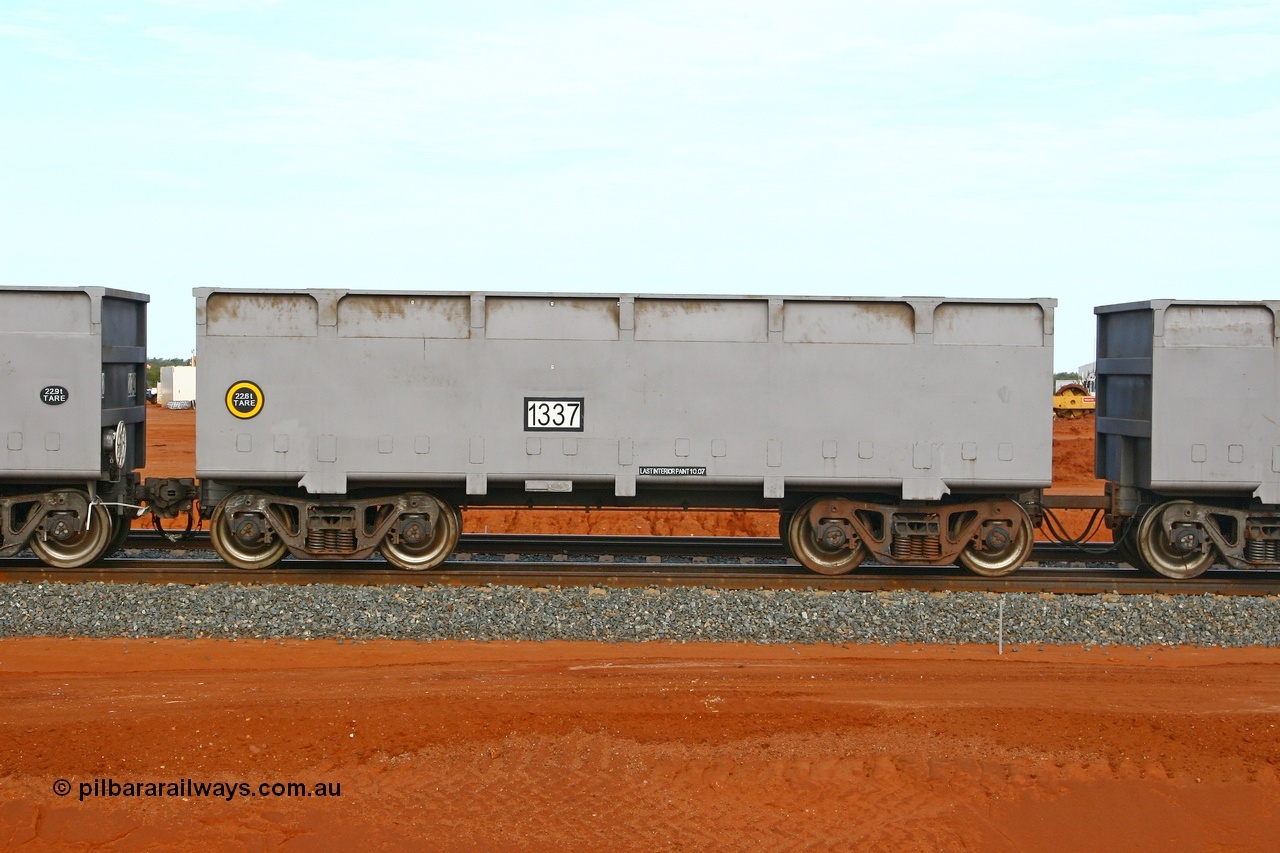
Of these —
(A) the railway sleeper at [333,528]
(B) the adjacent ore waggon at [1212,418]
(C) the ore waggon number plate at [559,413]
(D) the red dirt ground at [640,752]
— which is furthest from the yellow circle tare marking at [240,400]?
(B) the adjacent ore waggon at [1212,418]

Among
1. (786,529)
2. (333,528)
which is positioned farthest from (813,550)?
(333,528)

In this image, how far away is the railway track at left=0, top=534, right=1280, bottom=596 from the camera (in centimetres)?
1193

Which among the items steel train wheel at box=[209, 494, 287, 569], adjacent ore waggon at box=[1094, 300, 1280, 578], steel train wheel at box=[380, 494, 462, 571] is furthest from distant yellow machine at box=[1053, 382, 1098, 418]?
steel train wheel at box=[209, 494, 287, 569]

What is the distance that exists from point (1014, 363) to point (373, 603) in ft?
23.7

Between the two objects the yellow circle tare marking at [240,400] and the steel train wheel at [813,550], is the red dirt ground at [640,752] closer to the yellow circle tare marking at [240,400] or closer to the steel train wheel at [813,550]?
the steel train wheel at [813,550]

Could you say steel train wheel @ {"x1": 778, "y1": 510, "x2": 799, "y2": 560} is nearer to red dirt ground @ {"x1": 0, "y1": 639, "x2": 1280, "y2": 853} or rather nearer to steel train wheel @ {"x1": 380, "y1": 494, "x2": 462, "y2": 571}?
red dirt ground @ {"x1": 0, "y1": 639, "x2": 1280, "y2": 853}

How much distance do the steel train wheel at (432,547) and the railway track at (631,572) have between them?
16 centimetres

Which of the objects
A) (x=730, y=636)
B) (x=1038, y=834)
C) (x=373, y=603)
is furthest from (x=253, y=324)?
(x=1038, y=834)

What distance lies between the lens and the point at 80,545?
491 inches

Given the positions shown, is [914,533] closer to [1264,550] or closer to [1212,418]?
[1212,418]

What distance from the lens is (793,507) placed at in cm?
1252

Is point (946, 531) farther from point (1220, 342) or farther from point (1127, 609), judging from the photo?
point (1220, 342)

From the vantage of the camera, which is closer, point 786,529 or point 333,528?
point 333,528

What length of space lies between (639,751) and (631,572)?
493cm
